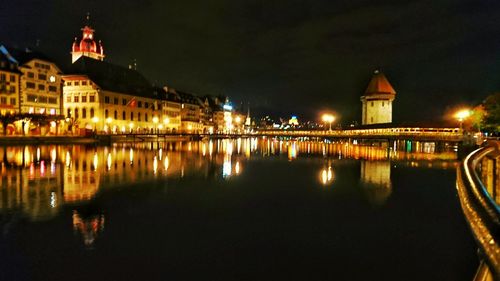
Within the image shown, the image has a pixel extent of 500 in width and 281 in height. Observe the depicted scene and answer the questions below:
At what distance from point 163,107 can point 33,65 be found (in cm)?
3798

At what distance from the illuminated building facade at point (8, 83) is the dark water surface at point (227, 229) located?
36.8 meters

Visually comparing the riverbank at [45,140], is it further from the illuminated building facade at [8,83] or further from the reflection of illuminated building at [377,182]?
the reflection of illuminated building at [377,182]

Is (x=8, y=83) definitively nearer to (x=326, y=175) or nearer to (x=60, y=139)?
(x=60, y=139)

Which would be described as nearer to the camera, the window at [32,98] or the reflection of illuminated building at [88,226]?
the reflection of illuminated building at [88,226]

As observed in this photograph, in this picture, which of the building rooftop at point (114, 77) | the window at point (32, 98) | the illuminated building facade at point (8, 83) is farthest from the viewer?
the building rooftop at point (114, 77)

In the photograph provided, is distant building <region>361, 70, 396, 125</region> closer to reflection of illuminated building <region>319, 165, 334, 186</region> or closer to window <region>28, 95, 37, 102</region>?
reflection of illuminated building <region>319, 165, 334, 186</region>

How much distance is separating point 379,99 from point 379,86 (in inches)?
115

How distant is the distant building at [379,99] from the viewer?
91438 millimetres

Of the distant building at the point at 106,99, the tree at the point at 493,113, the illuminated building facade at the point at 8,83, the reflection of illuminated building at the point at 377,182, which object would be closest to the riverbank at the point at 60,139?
the illuminated building facade at the point at 8,83

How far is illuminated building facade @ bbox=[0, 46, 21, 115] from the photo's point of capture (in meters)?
53.5

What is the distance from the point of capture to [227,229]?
41.2 feet

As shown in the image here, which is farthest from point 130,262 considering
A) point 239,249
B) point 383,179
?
point 383,179

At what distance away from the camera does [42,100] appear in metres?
60.6

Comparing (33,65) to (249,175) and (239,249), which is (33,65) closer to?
(249,175)
